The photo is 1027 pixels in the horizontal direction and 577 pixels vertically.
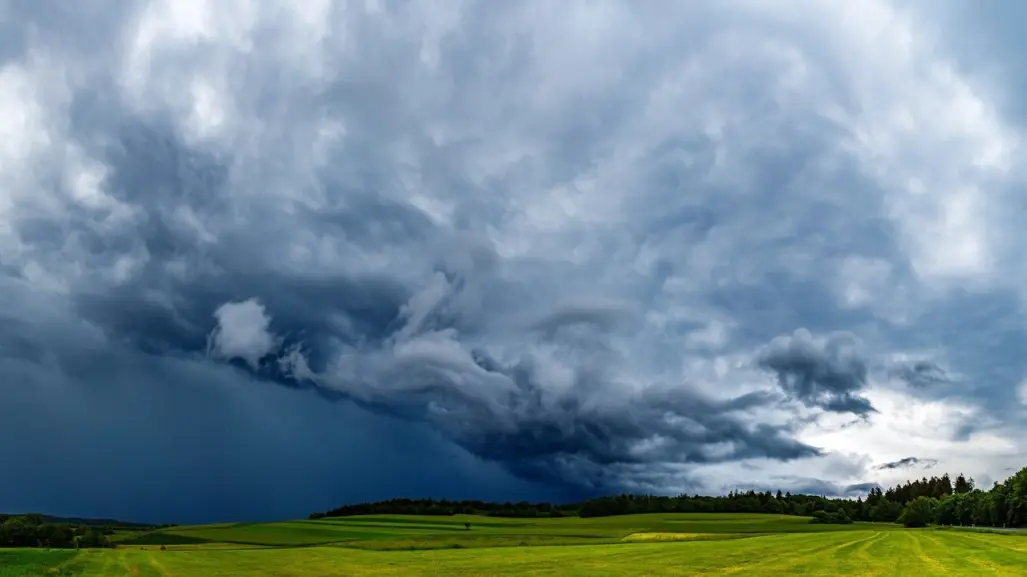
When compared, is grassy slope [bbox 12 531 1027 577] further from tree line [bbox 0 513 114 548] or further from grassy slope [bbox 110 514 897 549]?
tree line [bbox 0 513 114 548]

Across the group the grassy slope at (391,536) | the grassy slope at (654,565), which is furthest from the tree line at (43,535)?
the grassy slope at (654,565)

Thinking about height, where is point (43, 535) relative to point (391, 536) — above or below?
above

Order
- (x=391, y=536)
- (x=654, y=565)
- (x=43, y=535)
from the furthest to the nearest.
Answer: (x=391, y=536) < (x=43, y=535) < (x=654, y=565)

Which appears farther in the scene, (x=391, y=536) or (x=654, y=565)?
(x=391, y=536)

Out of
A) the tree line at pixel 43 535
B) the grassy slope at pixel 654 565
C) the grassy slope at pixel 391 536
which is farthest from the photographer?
the tree line at pixel 43 535

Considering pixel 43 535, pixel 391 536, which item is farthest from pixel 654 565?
pixel 43 535

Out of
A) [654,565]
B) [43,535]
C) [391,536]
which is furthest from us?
[391,536]

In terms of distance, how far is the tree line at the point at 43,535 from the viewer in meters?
129

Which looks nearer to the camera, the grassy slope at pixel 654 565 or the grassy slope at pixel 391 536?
the grassy slope at pixel 654 565

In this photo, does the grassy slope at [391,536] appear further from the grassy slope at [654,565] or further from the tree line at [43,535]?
the grassy slope at [654,565]

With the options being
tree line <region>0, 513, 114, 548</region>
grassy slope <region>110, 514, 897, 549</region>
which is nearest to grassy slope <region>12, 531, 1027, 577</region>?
grassy slope <region>110, 514, 897, 549</region>

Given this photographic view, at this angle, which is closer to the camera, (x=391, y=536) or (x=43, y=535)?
(x=43, y=535)

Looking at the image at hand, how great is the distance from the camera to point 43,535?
132 m

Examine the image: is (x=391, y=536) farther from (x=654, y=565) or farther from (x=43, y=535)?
(x=654, y=565)
